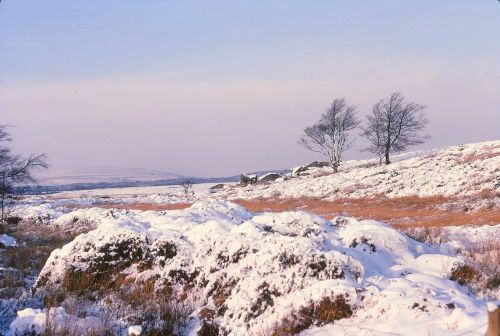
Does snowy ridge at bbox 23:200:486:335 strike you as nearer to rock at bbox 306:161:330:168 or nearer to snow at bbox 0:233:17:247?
snow at bbox 0:233:17:247

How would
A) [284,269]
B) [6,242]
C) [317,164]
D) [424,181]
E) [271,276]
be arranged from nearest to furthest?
[271,276], [284,269], [6,242], [424,181], [317,164]

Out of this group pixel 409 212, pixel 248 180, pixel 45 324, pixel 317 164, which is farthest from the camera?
pixel 317 164

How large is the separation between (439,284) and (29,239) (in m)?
13.8

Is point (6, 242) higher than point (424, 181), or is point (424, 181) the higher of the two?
point (424, 181)

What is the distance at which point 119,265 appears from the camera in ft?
23.8

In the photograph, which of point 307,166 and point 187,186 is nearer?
point 187,186

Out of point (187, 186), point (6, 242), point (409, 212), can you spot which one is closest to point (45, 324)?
point (6, 242)

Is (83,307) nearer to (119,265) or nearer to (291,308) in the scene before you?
(119,265)

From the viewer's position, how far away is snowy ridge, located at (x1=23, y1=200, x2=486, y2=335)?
452 cm

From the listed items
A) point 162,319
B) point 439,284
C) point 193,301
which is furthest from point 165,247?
point 439,284

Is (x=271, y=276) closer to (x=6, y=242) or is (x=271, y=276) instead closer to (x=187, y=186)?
(x=6, y=242)

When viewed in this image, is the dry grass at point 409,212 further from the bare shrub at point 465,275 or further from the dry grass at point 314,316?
the dry grass at point 314,316

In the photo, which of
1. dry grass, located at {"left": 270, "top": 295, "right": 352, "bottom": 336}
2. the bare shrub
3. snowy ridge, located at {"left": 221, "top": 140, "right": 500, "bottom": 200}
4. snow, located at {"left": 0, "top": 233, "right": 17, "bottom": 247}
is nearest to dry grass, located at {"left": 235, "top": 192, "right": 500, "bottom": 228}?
snowy ridge, located at {"left": 221, "top": 140, "right": 500, "bottom": 200}

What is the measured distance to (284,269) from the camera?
5.88 metres
